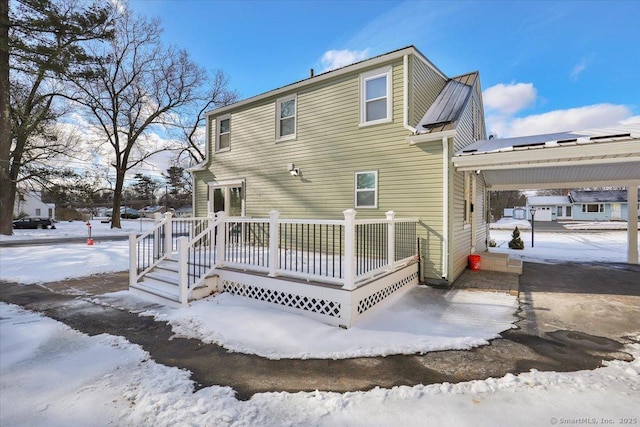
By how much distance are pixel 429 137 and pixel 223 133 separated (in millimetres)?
7530

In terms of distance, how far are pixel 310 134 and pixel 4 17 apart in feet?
39.6

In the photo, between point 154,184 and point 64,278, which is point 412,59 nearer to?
point 64,278

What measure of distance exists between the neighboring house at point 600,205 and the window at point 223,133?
4416 centimetres

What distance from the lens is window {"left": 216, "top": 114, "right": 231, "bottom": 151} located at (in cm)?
1059

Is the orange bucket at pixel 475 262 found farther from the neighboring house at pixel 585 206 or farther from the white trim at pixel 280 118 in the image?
the neighboring house at pixel 585 206

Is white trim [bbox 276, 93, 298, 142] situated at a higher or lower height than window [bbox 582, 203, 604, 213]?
higher

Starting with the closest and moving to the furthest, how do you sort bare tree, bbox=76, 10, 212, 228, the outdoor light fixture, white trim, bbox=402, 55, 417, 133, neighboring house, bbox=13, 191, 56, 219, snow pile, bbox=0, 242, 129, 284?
white trim, bbox=402, 55, 417, 133, snow pile, bbox=0, 242, 129, 284, the outdoor light fixture, bare tree, bbox=76, 10, 212, 228, neighboring house, bbox=13, 191, 56, 219

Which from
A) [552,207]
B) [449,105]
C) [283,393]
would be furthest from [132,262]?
[552,207]

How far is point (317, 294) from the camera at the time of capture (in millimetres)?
4516

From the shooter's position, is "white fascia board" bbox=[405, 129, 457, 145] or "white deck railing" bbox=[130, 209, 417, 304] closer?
"white deck railing" bbox=[130, 209, 417, 304]

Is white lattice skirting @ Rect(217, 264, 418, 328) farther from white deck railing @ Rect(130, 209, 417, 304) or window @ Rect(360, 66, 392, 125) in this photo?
window @ Rect(360, 66, 392, 125)

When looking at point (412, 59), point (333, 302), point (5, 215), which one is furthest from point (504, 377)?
point (5, 215)

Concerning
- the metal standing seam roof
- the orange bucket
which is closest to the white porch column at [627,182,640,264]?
the orange bucket

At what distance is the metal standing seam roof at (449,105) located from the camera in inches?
253
